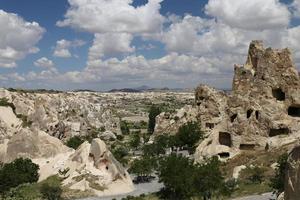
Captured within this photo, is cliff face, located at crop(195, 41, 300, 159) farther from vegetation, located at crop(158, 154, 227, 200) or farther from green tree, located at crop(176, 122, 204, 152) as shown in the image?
green tree, located at crop(176, 122, 204, 152)

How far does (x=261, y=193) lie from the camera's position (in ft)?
169

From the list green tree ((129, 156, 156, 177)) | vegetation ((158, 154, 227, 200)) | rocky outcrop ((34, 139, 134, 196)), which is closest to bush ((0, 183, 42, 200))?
rocky outcrop ((34, 139, 134, 196))

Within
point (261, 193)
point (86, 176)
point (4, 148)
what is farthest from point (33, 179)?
point (261, 193)

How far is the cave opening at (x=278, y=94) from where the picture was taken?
75.6 metres

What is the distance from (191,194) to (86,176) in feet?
73.3

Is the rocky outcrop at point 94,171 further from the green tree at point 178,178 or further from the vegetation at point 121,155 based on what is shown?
the vegetation at point 121,155

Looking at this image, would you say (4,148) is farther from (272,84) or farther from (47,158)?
(272,84)

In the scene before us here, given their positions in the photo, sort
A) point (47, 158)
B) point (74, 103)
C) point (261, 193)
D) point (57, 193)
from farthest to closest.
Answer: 1. point (74, 103)
2. point (47, 158)
3. point (57, 193)
4. point (261, 193)

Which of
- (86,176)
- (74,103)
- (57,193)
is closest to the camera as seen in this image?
(57,193)

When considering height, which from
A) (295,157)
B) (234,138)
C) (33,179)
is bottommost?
(33,179)

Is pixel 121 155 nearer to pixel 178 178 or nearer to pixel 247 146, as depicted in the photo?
pixel 247 146

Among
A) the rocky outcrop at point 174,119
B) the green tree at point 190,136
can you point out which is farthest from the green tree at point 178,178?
the rocky outcrop at point 174,119

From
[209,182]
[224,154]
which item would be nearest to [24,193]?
[209,182]

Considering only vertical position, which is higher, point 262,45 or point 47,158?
point 262,45
